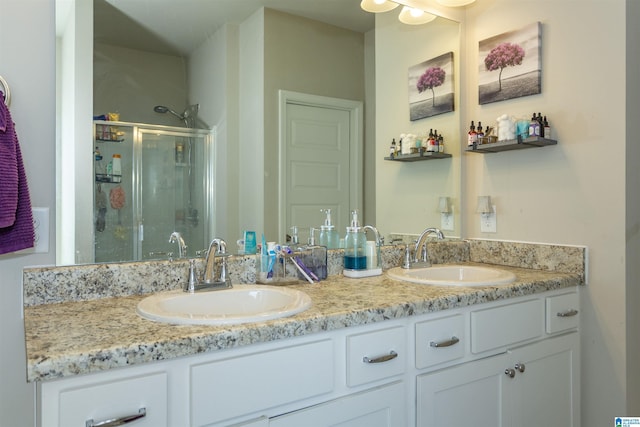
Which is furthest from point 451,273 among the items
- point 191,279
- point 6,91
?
point 6,91

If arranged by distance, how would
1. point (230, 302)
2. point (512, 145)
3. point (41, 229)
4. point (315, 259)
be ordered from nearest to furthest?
point (41, 229), point (230, 302), point (315, 259), point (512, 145)

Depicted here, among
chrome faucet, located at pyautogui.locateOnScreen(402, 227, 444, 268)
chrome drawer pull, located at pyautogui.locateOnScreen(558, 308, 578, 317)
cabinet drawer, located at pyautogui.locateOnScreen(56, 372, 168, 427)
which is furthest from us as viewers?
chrome faucet, located at pyautogui.locateOnScreen(402, 227, 444, 268)

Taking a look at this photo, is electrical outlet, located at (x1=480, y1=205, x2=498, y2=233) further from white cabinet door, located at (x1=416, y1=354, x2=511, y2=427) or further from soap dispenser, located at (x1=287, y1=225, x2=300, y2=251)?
soap dispenser, located at (x1=287, y1=225, x2=300, y2=251)

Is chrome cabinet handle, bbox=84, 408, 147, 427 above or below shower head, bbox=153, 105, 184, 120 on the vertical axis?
below

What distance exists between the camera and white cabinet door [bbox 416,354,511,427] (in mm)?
1306

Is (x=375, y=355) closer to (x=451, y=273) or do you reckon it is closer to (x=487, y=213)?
(x=451, y=273)

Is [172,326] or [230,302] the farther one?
[230,302]

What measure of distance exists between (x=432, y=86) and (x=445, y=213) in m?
0.62

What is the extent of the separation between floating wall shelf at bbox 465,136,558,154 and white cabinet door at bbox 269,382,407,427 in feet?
3.72

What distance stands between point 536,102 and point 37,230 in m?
1.91

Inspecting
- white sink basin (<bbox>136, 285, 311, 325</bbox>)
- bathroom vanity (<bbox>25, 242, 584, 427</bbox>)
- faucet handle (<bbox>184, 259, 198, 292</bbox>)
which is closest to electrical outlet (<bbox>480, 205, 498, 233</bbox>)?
bathroom vanity (<bbox>25, 242, 584, 427</bbox>)

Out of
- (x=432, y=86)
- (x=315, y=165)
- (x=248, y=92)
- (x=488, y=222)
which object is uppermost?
(x=432, y=86)

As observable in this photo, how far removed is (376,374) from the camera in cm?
120

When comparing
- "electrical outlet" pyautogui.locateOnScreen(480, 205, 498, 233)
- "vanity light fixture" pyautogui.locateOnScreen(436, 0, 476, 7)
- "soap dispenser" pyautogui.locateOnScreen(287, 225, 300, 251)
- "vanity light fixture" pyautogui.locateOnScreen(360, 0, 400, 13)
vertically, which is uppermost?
"vanity light fixture" pyautogui.locateOnScreen(436, 0, 476, 7)
